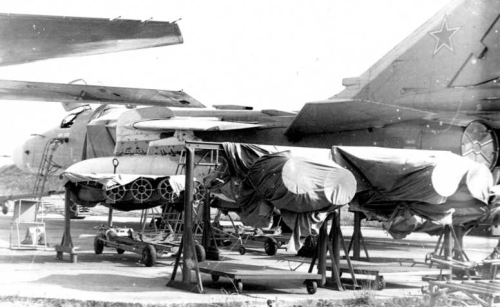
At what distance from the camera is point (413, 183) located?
9273mm

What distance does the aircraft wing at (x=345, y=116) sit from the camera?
43.4 ft

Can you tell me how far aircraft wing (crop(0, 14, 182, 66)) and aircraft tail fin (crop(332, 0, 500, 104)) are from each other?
1159cm

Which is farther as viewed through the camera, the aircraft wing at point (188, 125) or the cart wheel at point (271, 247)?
the aircraft wing at point (188, 125)

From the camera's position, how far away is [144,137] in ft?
56.1

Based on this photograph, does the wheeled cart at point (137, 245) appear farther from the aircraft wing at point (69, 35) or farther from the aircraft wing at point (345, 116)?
the aircraft wing at point (69, 35)

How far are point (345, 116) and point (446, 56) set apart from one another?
2755 millimetres

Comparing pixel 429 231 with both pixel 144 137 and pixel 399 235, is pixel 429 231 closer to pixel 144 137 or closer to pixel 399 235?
pixel 399 235

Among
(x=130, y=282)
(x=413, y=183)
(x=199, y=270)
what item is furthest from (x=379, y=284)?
(x=130, y=282)

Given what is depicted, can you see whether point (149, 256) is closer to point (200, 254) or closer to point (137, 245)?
point (137, 245)

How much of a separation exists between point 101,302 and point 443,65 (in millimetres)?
10283

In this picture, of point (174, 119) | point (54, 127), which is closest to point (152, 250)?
point (174, 119)

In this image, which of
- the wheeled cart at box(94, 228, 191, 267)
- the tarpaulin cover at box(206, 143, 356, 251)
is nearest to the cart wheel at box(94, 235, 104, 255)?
the wheeled cart at box(94, 228, 191, 267)

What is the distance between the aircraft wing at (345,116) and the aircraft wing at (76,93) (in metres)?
7.74

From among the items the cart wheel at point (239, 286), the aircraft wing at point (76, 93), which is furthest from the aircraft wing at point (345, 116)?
the aircraft wing at point (76, 93)
